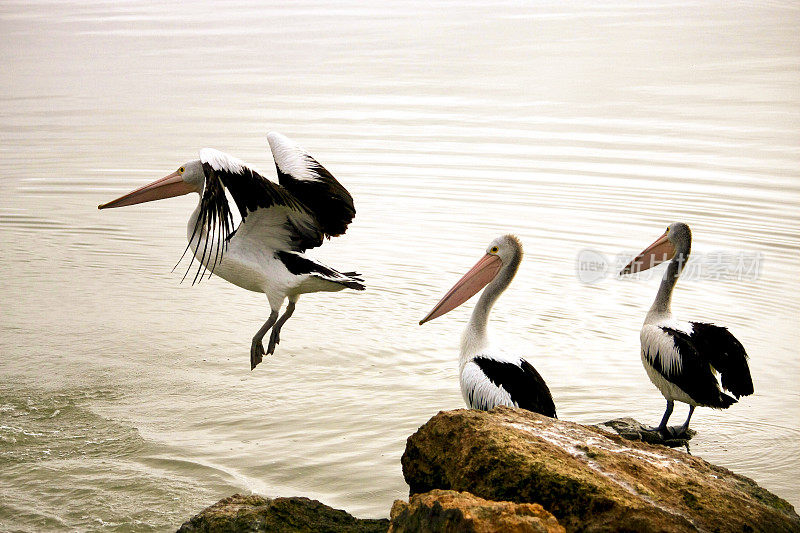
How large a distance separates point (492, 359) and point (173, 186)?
2627mm

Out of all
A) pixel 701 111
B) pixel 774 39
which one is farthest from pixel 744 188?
pixel 774 39

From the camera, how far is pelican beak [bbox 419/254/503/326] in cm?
530

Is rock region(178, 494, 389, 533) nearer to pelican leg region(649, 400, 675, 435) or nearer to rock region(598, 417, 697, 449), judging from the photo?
rock region(598, 417, 697, 449)

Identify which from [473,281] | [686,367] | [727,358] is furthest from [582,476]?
[473,281]

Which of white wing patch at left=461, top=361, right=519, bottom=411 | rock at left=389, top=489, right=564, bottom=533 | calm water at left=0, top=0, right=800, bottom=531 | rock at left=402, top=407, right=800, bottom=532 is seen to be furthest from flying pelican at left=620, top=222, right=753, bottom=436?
rock at left=389, top=489, right=564, bottom=533

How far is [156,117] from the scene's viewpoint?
13320 mm

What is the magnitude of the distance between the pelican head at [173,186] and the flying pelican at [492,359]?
1842mm

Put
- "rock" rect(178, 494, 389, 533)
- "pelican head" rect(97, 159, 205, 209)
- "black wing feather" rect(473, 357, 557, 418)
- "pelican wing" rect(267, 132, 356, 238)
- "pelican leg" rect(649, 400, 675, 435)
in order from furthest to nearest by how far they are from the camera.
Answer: "pelican head" rect(97, 159, 205, 209) < "pelican wing" rect(267, 132, 356, 238) < "pelican leg" rect(649, 400, 675, 435) < "black wing feather" rect(473, 357, 557, 418) < "rock" rect(178, 494, 389, 533)

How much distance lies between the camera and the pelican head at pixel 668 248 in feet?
18.8

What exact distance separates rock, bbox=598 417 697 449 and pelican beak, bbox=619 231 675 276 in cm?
115

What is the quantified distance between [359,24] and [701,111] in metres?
9.80

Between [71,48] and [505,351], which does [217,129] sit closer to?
[71,48]

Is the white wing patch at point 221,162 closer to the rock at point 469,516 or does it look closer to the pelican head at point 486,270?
the pelican head at point 486,270

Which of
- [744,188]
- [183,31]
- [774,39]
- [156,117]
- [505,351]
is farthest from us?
[183,31]
